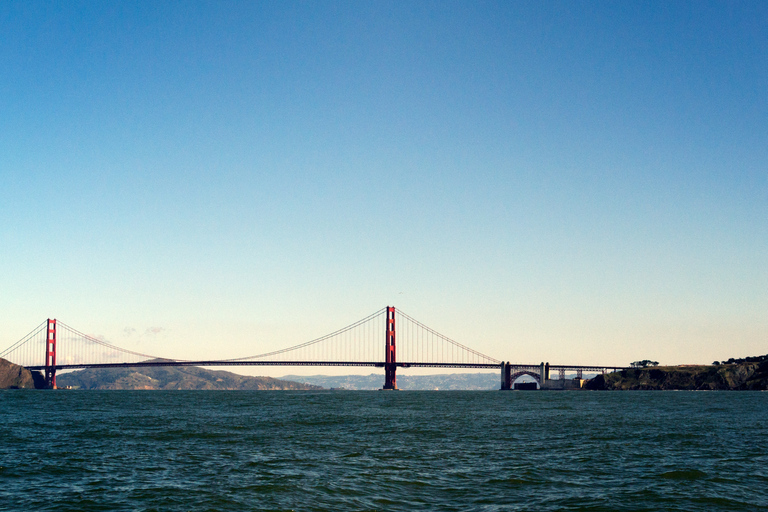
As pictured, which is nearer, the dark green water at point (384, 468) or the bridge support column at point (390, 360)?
the dark green water at point (384, 468)

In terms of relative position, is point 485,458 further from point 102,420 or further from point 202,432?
point 102,420

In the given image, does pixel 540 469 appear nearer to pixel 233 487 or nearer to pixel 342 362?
pixel 233 487

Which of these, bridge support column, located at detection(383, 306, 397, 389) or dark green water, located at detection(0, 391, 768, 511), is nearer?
dark green water, located at detection(0, 391, 768, 511)

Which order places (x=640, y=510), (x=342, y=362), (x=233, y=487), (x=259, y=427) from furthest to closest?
1. (x=342, y=362)
2. (x=259, y=427)
3. (x=233, y=487)
4. (x=640, y=510)

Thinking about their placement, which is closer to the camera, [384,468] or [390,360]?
[384,468]

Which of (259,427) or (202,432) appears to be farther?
(259,427)

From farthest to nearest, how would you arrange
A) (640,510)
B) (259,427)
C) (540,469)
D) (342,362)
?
(342,362) → (259,427) → (540,469) → (640,510)

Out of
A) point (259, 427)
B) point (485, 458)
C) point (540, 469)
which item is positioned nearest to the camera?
point (540, 469)

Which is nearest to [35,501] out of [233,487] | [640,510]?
[233,487]

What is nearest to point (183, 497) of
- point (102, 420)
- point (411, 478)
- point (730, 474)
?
point (411, 478)
